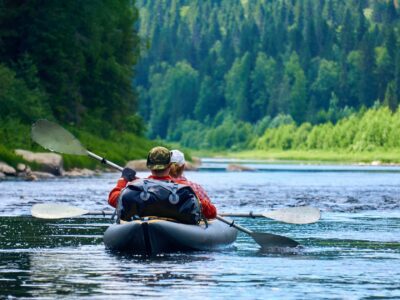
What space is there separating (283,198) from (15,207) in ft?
36.9

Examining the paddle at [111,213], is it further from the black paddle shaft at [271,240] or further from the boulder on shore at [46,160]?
the boulder on shore at [46,160]

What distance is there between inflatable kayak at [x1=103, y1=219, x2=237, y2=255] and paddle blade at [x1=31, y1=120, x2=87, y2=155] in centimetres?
366

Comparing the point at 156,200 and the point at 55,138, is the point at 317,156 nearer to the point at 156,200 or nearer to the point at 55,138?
the point at 55,138

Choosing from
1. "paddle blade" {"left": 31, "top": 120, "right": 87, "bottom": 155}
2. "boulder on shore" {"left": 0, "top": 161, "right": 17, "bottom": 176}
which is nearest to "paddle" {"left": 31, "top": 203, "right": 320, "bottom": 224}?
"paddle blade" {"left": 31, "top": 120, "right": 87, "bottom": 155}

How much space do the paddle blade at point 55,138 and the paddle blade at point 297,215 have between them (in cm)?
385

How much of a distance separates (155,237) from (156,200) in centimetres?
56

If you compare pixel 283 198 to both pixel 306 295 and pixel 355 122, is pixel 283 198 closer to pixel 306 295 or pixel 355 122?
pixel 306 295

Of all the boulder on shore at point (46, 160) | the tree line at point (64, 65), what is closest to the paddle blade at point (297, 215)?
the boulder on shore at point (46, 160)

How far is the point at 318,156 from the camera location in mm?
153875

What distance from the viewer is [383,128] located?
146500mm

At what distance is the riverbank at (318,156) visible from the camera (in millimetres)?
134875

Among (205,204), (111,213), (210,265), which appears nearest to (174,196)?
(210,265)

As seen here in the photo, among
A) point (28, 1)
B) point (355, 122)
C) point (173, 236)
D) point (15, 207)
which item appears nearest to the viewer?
point (173, 236)

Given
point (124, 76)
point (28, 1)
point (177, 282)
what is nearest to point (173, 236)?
point (177, 282)
